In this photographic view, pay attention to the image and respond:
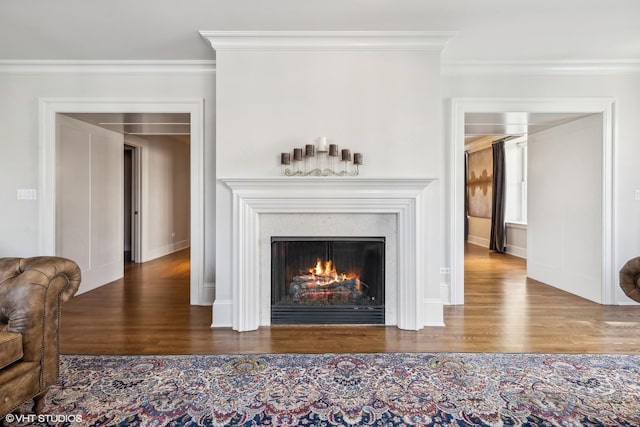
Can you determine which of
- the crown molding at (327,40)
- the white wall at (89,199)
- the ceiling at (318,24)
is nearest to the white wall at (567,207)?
the ceiling at (318,24)

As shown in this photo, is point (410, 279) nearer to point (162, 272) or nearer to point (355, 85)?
point (355, 85)

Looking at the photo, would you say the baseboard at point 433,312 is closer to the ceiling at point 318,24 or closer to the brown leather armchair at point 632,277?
the brown leather armchair at point 632,277

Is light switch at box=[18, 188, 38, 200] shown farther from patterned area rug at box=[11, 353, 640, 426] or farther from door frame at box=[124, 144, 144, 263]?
door frame at box=[124, 144, 144, 263]

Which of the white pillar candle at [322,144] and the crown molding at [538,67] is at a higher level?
the crown molding at [538,67]

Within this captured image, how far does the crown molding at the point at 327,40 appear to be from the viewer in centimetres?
300

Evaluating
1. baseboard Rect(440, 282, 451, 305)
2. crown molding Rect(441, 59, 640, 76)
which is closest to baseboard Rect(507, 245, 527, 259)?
crown molding Rect(441, 59, 640, 76)

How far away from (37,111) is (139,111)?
3.66 feet

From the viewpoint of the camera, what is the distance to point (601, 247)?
12.3 feet

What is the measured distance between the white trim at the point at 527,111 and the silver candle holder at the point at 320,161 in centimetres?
128

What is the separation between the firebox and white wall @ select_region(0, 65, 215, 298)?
40.3 inches

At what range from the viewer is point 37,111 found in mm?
3740

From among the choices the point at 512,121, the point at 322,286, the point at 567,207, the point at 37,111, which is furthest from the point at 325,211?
the point at 37,111

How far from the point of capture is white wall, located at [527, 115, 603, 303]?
3.84 metres

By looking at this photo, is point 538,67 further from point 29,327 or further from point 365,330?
point 29,327
